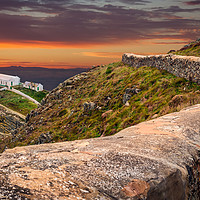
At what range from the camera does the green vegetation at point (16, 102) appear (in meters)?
128

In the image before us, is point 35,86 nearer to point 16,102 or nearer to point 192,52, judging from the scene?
point 16,102

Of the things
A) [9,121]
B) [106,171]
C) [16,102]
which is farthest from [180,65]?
[16,102]

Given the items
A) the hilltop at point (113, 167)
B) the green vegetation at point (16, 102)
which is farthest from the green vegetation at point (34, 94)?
the hilltop at point (113, 167)

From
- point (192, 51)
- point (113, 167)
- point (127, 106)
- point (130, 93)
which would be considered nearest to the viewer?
point (113, 167)

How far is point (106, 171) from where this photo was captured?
13.6ft

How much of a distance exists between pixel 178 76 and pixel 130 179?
2149cm

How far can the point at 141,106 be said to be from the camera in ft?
69.4

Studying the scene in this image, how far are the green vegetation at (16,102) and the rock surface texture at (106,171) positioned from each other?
124 meters

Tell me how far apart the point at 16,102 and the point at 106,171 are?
142272mm

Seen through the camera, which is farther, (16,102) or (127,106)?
(16,102)

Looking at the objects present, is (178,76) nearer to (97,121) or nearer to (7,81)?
(97,121)

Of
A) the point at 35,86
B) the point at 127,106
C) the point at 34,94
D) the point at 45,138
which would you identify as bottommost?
the point at 34,94

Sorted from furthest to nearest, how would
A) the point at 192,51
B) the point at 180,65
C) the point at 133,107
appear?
the point at 192,51 → the point at 180,65 → the point at 133,107

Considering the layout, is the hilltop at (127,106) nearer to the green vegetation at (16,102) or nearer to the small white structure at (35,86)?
the green vegetation at (16,102)
